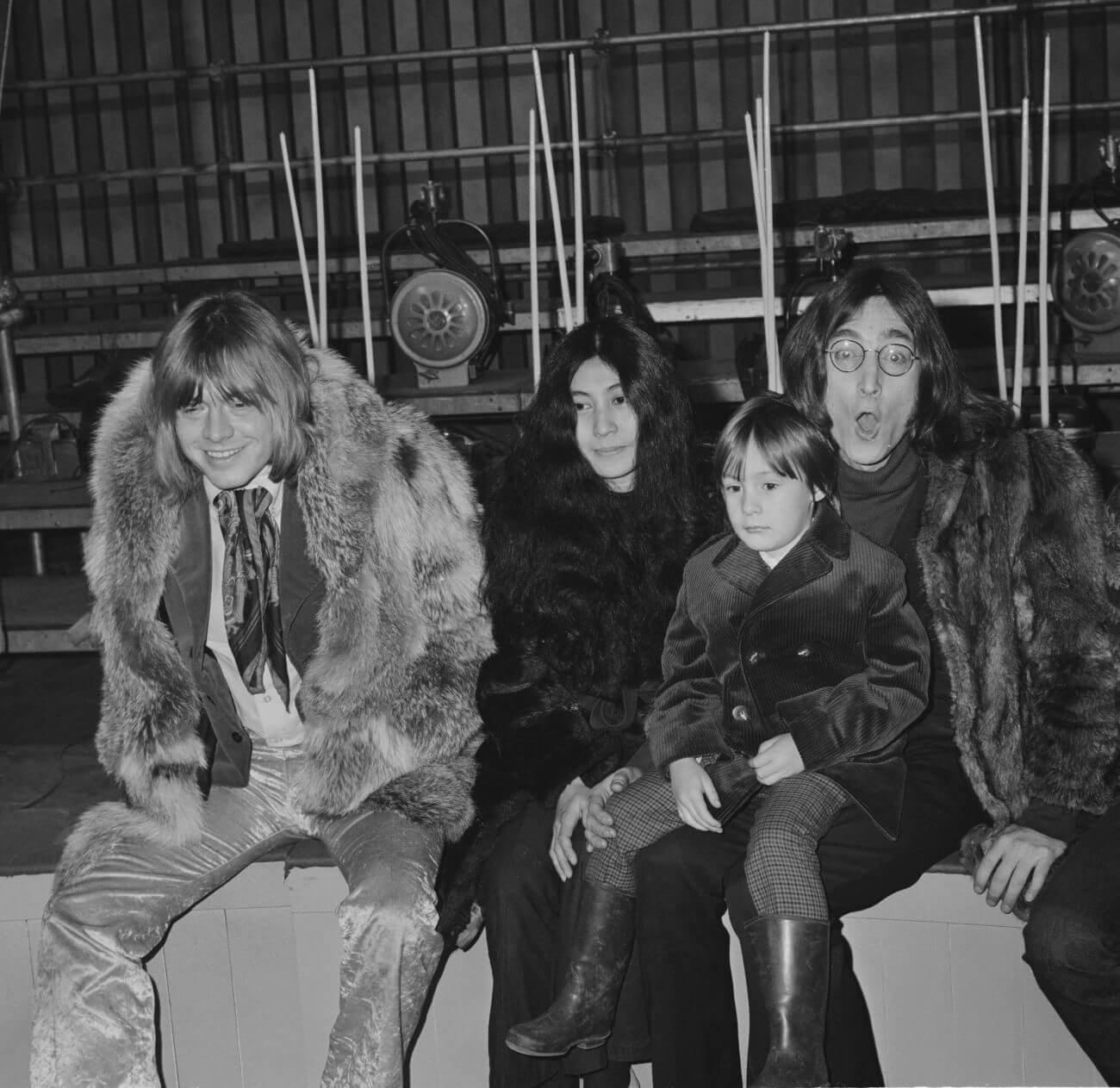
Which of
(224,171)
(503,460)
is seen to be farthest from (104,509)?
(224,171)

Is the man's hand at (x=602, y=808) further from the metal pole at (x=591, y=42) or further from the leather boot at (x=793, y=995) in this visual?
the metal pole at (x=591, y=42)

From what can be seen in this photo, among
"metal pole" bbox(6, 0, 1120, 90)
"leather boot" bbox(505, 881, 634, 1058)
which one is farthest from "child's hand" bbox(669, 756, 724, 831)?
"metal pole" bbox(6, 0, 1120, 90)

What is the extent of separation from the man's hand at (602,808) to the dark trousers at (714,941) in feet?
0.25

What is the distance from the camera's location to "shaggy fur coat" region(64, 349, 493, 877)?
76.9 inches

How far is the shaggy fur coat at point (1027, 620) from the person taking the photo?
6.01 ft

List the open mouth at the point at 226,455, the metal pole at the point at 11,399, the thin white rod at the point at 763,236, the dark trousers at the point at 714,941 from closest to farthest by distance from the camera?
the dark trousers at the point at 714,941 → the open mouth at the point at 226,455 → the thin white rod at the point at 763,236 → the metal pole at the point at 11,399

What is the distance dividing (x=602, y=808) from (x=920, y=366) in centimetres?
77

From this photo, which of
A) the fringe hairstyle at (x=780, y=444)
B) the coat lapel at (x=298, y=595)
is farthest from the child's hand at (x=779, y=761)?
the coat lapel at (x=298, y=595)

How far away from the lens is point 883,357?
1956mm

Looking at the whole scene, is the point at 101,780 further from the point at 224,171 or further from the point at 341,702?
the point at 224,171

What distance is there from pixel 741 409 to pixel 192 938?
3.63 ft

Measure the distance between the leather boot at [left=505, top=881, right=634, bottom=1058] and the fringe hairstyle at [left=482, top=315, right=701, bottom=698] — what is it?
352mm

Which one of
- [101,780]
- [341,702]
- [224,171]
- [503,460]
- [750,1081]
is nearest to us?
[750,1081]

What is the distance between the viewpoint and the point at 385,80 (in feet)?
21.3
